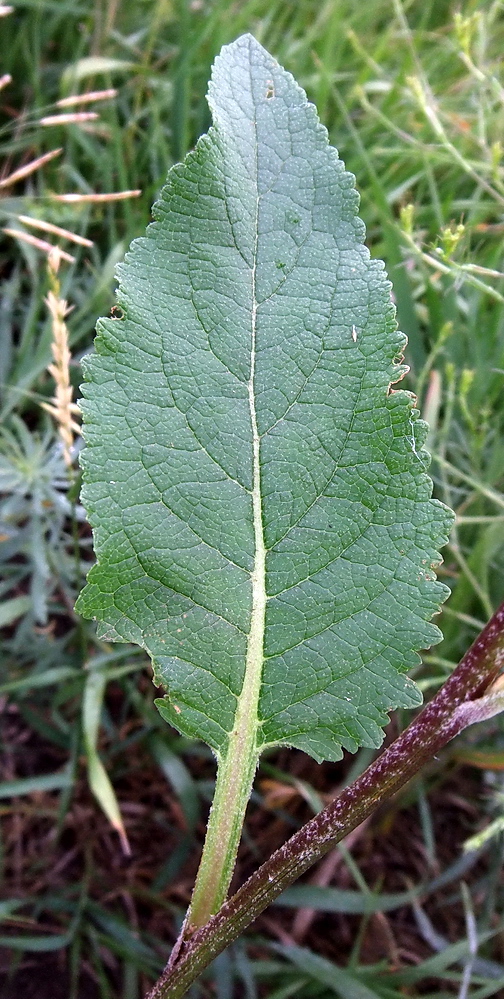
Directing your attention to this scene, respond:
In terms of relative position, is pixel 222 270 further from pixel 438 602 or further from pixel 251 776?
pixel 251 776

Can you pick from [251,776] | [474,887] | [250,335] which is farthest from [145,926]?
[250,335]

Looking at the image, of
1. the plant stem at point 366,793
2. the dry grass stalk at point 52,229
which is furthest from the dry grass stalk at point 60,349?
the plant stem at point 366,793

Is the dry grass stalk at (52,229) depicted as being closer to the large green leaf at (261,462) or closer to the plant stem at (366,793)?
the large green leaf at (261,462)

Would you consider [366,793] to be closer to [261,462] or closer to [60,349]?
[261,462]

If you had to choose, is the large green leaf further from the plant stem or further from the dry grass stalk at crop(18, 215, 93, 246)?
the dry grass stalk at crop(18, 215, 93, 246)

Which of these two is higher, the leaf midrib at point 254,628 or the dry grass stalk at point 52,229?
the dry grass stalk at point 52,229

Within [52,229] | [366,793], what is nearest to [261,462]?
[366,793]
